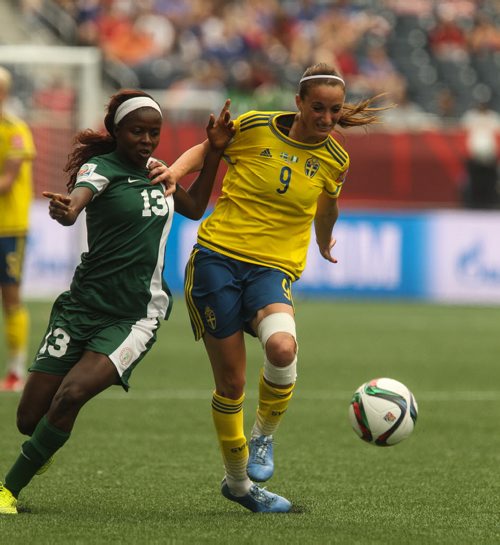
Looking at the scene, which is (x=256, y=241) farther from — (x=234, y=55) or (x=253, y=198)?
(x=234, y=55)

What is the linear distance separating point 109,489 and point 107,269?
1281 millimetres

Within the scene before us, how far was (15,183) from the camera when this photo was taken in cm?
1050

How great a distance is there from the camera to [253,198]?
6.28 m

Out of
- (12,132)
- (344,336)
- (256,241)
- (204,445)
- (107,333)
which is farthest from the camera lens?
(344,336)

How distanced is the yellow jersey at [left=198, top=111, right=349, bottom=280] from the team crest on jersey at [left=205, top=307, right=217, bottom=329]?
1.00ft

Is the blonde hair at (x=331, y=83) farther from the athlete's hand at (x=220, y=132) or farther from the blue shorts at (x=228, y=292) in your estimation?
the blue shorts at (x=228, y=292)

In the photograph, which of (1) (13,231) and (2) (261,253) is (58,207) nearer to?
(2) (261,253)

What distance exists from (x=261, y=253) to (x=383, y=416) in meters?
1.00

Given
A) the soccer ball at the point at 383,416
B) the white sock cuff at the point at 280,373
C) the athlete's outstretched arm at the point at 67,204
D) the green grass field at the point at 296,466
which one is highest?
the athlete's outstretched arm at the point at 67,204

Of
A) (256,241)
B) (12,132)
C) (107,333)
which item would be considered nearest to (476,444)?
(256,241)

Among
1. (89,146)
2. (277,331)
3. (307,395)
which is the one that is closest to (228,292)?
(277,331)

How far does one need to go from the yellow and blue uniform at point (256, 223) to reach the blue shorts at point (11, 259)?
415cm

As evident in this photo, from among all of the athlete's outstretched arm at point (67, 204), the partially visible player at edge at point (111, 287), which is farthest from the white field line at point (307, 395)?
the athlete's outstretched arm at point (67, 204)

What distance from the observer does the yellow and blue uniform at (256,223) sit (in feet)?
20.1
